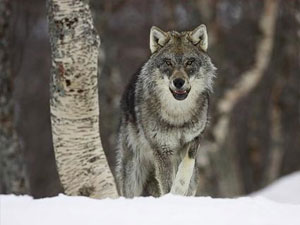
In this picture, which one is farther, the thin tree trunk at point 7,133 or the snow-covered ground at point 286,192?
the snow-covered ground at point 286,192

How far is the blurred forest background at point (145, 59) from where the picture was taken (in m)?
10.8

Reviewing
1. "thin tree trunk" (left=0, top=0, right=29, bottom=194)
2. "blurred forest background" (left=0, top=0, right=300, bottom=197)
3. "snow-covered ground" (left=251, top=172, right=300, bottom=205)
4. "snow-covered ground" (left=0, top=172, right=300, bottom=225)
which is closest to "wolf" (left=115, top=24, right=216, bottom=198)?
"snow-covered ground" (left=0, top=172, right=300, bottom=225)

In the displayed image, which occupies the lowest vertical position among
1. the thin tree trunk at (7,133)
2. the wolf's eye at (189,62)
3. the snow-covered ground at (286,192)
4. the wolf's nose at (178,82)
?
the snow-covered ground at (286,192)

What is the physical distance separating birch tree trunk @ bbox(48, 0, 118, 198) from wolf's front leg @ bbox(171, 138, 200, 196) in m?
0.62

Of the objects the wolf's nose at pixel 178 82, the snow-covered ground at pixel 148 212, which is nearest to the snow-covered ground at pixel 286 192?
the wolf's nose at pixel 178 82

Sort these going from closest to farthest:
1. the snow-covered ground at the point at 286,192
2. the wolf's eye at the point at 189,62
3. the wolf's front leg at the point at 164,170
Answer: the wolf's eye at the point at 189,62 < the wolf's front leg at the point at 164,170 < the snow-covered ground at the point at 286,192

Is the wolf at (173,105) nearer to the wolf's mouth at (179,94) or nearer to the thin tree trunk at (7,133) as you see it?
the wolf's mouth at (179,94)

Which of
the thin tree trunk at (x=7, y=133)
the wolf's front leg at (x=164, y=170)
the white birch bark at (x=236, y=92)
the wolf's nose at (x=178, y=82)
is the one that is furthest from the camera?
the white birch bark at (x=236, y=92)

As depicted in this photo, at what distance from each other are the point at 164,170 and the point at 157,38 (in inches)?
52.8

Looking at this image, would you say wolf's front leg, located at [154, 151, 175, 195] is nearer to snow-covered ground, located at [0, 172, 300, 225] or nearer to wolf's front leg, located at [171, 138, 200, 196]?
wolf's front leg, located at [171, 138, 200, 196]

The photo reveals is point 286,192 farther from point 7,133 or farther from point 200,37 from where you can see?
point 200,37

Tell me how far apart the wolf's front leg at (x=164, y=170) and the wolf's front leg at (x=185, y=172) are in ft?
0.36

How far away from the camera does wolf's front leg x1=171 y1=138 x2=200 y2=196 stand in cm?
716

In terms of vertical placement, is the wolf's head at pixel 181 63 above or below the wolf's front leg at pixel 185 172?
above
